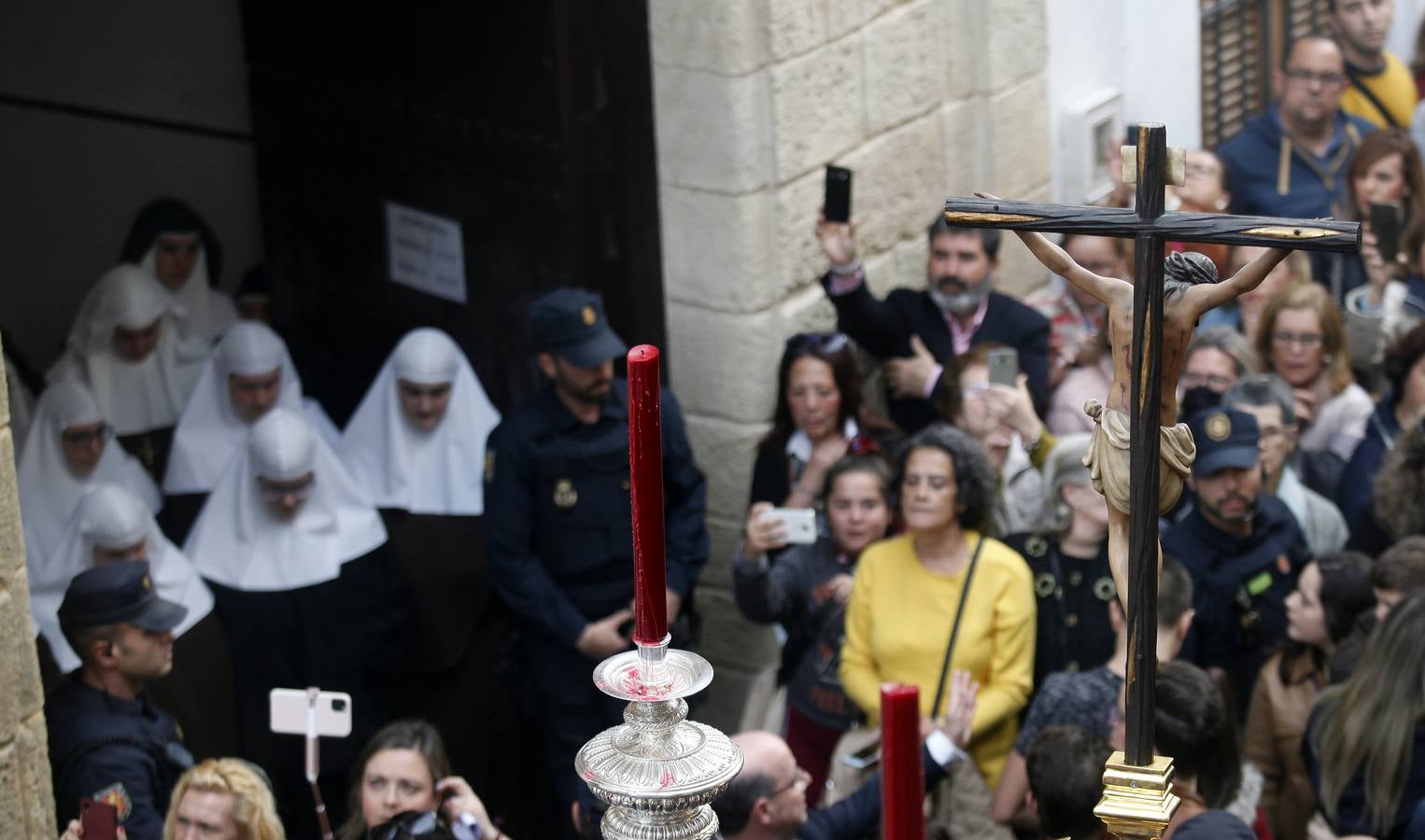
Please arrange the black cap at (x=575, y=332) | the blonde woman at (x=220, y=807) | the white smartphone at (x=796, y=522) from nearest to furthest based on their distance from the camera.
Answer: the blonde woman at (x=220, y=807)
the white smartphone at (x=796, y=522)
the black cap at (x=575, y=332)

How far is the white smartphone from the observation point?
5.62 m

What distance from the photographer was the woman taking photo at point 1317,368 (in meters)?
6.34

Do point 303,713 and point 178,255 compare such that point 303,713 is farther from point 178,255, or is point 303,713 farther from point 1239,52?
point 1239,52

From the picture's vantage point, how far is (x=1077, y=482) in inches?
215

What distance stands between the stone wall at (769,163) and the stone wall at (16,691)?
301cm

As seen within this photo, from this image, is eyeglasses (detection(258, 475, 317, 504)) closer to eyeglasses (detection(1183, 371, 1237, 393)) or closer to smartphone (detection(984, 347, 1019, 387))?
smartphone (detection(984, 347, 1019, 387))

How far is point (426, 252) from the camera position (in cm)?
747

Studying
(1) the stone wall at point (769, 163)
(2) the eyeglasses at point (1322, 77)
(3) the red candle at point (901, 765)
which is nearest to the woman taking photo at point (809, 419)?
(1) the stone wall at point (769, 163)

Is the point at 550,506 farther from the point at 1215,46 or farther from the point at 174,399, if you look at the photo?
the point at 1215,46

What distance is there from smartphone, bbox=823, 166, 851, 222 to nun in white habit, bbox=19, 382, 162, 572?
216cm

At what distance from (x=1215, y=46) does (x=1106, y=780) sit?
7.48m

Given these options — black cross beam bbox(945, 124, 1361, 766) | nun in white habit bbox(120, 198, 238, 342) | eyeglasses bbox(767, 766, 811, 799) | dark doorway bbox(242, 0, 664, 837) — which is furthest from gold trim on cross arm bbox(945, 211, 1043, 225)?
nun in white habit bbox(120, 198, 238, 342)

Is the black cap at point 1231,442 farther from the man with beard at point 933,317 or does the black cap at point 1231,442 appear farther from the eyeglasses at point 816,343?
the eyeglasses at point 816,343

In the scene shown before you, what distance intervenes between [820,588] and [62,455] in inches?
87.4
